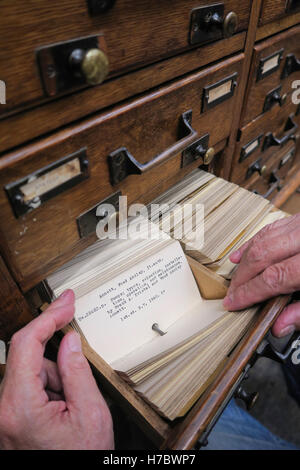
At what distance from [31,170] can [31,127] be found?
0.16 ft

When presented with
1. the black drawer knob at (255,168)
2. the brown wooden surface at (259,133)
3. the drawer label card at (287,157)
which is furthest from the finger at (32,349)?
the drawer label card at (287,157)

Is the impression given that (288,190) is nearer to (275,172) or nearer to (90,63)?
(275,172)

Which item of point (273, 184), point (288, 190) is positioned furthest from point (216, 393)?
point (288, 190)

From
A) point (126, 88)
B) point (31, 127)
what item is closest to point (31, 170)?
point (31, 127)

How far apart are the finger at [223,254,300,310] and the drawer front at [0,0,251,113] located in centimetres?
35

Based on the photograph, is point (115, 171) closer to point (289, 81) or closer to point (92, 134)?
point (92, 134)

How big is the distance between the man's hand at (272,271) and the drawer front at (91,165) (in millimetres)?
208

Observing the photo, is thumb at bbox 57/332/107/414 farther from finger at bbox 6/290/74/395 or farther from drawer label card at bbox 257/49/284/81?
drawer label card at bbox 257/49/284/81

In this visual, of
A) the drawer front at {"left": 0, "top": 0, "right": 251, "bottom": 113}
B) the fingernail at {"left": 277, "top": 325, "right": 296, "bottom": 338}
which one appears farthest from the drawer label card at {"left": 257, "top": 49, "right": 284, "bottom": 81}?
the fingernail at {"left": 277, "top": 325, "right": 296, "bottom": 338}

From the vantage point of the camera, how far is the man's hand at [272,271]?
448 mm

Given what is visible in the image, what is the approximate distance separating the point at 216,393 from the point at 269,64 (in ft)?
2.28

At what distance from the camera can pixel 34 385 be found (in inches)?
15.0

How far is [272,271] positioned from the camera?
0.46 m

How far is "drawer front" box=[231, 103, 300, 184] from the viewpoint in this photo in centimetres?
81
